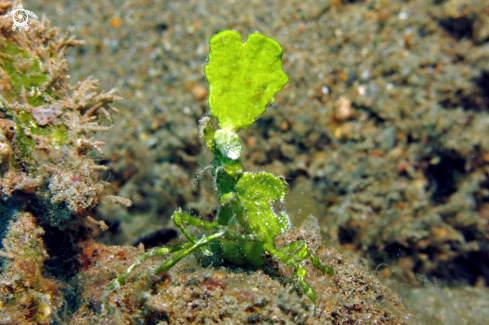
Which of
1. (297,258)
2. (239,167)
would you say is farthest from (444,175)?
(239,167)

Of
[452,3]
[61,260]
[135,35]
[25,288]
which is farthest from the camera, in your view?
[135,35]

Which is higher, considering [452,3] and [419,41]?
[452,3]

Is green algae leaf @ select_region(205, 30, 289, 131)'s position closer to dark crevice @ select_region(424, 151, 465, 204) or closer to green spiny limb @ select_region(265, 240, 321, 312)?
green spiny limb @ select_region(265, 240, 321, 312)

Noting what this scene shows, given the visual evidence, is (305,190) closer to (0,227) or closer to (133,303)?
(133,303)

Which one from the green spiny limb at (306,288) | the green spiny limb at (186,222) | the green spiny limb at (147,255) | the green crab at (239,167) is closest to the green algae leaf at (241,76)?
the green crab at (239,167)

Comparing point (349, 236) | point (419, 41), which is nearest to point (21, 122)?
point (349, 236)

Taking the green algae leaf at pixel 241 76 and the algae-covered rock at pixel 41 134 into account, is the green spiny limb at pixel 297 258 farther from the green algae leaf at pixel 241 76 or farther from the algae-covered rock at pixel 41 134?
the algae-covered rock at pixel 41 134

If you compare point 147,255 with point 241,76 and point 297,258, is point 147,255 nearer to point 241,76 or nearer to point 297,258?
point 297,258
